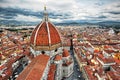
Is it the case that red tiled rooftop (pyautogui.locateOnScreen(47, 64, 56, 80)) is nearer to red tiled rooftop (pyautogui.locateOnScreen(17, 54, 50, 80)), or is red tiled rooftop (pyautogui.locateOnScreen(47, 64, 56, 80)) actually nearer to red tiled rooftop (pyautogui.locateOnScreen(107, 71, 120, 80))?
red tiled rooftop (pyautogui.locateOnScreen(17, 54, 50, 80))

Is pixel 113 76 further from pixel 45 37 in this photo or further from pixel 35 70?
pixel 35 70

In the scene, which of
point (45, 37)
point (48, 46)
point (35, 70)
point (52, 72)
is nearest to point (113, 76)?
point (52, 72)

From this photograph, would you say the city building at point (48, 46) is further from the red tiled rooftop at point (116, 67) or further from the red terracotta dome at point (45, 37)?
the red tiled rooftop at point (116, 67)

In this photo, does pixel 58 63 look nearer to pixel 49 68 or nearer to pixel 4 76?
pixel 49 68

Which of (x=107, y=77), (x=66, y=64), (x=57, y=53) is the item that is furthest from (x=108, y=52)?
(x=57, y=53)

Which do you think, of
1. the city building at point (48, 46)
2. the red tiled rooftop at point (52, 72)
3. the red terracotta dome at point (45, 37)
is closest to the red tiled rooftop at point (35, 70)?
the city building at point (48, 46)
